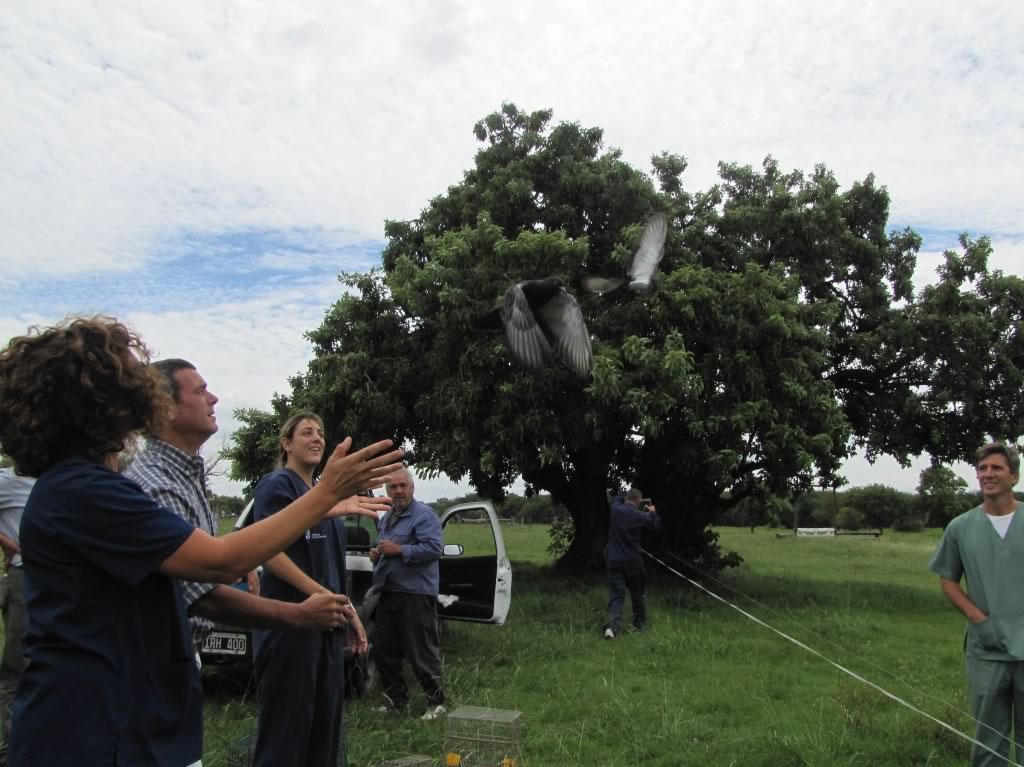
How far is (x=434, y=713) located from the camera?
561cm

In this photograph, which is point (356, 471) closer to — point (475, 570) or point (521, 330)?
point (521, 330)

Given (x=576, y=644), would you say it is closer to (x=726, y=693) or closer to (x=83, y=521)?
(x=726, y=693)

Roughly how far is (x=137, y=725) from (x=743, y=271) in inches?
507

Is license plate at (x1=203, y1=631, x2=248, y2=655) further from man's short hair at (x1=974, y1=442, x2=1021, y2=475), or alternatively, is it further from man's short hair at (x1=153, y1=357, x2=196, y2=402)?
man's short hair at (x1=974, y1=442, x2=1021, y2=475)

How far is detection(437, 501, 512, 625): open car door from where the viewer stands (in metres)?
7.79

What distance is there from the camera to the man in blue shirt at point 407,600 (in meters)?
5.81

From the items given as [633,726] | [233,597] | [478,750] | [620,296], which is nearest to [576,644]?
[633,726]

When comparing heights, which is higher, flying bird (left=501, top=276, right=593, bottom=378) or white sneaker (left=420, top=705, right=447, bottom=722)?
flying bird (left=501, top=276, right=593, bottom=378)

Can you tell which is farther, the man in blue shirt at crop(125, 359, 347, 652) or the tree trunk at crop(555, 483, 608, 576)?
the tree trunk at crop(555, 483, 608, 576)

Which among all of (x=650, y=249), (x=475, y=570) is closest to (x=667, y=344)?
(x=650, y=249)

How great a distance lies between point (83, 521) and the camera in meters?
1.59

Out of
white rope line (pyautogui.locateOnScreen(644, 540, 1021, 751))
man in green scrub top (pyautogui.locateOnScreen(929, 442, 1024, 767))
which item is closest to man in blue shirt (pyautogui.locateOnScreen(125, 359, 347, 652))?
man in green scrub top (pyautogui.locateOnScreen(929, 442, 1024, 767))

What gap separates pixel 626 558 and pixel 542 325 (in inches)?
125

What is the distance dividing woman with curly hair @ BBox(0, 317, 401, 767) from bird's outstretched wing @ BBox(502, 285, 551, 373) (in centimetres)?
477
